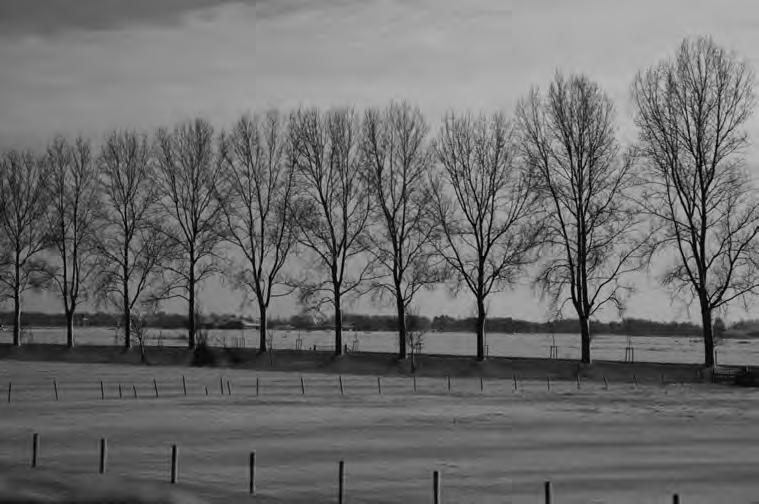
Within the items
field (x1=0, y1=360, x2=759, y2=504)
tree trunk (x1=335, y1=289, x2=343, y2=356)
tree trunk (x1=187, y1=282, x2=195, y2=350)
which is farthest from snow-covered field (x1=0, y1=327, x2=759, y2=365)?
field (x1=0, y1=360, x2=759, y2=504)

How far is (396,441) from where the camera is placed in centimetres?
2773

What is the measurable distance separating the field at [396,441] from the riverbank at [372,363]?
3.67m

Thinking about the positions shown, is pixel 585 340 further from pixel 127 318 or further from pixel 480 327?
pixel 127 318

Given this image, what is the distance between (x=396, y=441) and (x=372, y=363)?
107 feet

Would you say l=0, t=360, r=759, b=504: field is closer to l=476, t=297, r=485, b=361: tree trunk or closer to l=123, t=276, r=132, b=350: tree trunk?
l=476, t=297, r=485, b=361: tree trunk

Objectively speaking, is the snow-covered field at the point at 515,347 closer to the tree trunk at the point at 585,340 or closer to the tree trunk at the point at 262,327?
the tree trunk at the point at 262,327

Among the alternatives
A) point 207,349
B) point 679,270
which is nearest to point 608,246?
point 679,270

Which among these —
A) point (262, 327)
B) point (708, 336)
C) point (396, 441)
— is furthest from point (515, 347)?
point (396, 441)

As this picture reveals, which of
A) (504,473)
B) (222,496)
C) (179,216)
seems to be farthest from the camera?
(179,216)

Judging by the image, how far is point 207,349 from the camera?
214 ft

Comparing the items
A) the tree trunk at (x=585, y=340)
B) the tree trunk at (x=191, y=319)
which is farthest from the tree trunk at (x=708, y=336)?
the tree trunk at (x=191, y=319)

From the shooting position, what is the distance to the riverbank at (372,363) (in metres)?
50.3

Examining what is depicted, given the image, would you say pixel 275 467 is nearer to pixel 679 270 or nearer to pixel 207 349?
pixel 679 270

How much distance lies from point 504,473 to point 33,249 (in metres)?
68.7
